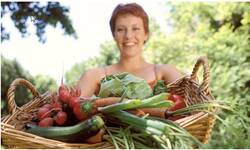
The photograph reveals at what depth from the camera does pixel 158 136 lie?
776 mm

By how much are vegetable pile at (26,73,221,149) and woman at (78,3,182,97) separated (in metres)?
0.28

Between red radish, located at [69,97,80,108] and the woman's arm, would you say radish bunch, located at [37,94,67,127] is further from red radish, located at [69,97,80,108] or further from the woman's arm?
the woman's arm

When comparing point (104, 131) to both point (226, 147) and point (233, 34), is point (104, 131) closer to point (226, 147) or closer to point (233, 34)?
point (226, 147)

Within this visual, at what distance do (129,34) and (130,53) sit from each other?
0.18ft

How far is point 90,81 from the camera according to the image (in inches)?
50.8

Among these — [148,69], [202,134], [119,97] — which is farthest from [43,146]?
[148,69]

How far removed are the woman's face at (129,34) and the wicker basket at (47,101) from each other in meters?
0.17

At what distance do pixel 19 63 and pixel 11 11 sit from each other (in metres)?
1.23

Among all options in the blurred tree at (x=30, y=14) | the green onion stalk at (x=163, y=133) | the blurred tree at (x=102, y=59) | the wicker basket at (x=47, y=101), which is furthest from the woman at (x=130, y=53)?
the blurred tree at (x=102, y=59)

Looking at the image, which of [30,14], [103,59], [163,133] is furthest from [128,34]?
[103,59]

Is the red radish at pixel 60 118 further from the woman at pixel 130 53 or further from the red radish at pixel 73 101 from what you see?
the woman at pixel 130 53

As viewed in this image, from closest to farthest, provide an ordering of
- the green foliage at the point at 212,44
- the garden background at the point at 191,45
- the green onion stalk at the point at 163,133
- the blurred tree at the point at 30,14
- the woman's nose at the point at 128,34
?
1. the green onion stalk at the point at 163,133
2. the woman's nose at the point at 128,34
3. the blurred tree at the point at 30,14
4. the garden background at the point at 191,45
5. the green foliage at the point at 212,44

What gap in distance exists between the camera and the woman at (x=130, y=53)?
1276 mm

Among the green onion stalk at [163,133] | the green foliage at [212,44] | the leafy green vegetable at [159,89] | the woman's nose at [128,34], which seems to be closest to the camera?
the green onion stalk at [163,133]
